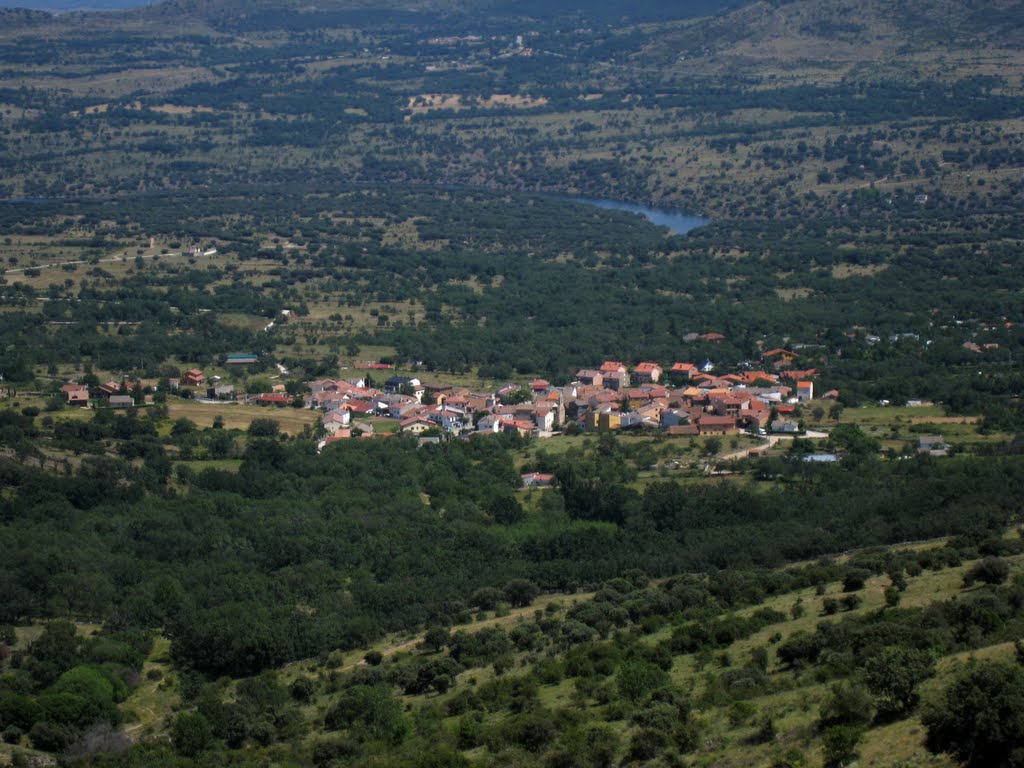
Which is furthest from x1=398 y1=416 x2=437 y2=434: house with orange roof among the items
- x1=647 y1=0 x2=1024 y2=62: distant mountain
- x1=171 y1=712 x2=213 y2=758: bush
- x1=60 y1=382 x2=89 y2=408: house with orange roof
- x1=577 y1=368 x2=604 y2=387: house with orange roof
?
x1=647 y1=0 x2=1024 y2=62: distant mountain

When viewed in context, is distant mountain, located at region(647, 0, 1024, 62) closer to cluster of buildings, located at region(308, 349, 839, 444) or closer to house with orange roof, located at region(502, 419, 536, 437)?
cluster of buildings, located at region(308, 349, 839, 444)

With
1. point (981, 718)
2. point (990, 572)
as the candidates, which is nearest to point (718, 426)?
point (990, 572)

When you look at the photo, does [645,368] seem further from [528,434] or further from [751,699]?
[751,699]

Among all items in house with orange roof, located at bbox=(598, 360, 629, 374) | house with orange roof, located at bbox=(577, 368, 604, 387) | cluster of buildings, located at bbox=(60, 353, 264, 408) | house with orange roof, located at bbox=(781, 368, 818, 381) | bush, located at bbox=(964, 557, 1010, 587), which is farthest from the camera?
house with orange roof, located at bbox=(598, 360, 629, 374)

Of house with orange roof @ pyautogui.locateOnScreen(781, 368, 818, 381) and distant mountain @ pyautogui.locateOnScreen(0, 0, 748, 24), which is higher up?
distant mountain @ pyautogui.locateOnScreen(0, 0, 748, 24)

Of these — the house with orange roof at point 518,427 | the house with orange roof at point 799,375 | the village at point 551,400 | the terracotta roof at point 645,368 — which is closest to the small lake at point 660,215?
the terracotta roof at point 645,368
